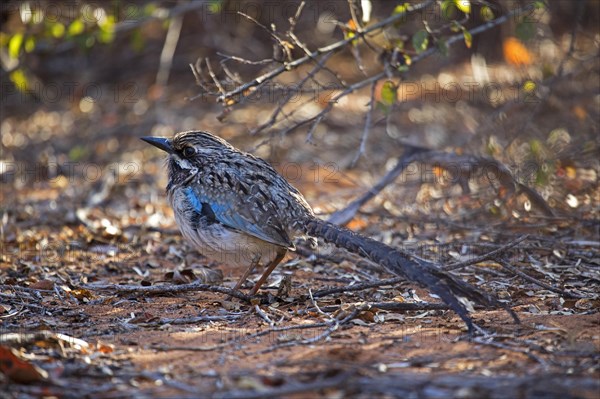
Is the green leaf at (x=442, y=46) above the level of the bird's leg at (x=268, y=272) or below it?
above

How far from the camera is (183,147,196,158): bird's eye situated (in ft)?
22.7

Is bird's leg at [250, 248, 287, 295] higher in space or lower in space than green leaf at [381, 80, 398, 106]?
lower

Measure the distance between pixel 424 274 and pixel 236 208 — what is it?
194 cm

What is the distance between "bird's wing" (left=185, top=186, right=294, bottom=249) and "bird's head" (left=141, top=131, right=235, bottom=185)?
41cm

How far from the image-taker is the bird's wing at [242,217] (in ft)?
20.3

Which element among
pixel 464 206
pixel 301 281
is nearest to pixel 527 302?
pixel 301 281

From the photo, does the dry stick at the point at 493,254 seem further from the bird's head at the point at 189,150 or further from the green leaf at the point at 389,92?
the bird's head at the point at 189,150

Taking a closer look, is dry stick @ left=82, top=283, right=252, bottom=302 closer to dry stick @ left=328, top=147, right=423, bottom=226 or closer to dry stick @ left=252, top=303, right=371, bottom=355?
dry stick @ left=252, top=303, right=371, bottom=355

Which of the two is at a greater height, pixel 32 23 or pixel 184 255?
pixel 32 23

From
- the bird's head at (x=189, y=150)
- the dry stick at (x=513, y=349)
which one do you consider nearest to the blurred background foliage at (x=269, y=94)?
the bird's head at (x=189, y=150)

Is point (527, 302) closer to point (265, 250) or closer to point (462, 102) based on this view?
point (265, 250)

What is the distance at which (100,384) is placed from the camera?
419cm

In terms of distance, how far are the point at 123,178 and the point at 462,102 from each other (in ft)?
17.9

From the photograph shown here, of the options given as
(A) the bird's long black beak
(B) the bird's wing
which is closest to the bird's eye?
(A) the bird's long black beak
